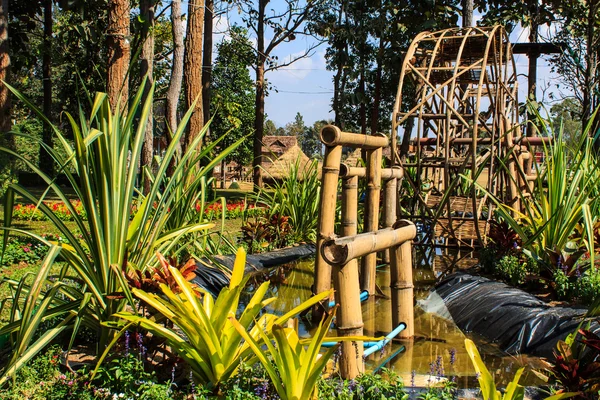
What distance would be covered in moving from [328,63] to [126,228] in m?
15.9

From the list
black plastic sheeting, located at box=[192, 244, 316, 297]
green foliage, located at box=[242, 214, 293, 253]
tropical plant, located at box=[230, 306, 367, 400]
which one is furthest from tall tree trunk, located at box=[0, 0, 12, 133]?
tropical plant, located at box=[230, 306, 367, 400]

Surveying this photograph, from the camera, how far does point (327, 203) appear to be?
4.03m

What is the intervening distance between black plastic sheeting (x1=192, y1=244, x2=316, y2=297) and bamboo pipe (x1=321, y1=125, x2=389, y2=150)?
128cm

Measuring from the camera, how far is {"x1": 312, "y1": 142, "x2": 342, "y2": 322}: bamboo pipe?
3875 mm

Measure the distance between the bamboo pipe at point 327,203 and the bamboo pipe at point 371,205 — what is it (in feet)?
1.47

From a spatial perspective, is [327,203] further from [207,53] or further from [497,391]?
[207,53]

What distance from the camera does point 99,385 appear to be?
2609mm

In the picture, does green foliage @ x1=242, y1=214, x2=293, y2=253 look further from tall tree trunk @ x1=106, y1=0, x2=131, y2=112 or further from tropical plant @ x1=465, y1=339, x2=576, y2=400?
tropical plant @ x1=465, y1=339, x2=576, y2=400

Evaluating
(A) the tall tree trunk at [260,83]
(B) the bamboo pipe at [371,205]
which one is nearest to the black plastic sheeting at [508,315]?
(B) the bamboo pipe at [371,205]

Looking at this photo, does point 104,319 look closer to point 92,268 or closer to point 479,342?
point 92,268

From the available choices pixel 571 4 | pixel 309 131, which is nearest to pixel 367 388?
pixel 571 4

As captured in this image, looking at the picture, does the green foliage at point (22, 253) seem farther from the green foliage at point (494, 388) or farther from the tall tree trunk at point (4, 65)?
the green foliage at point (494, 388)

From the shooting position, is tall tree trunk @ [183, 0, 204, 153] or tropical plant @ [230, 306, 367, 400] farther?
tall tree trunk @ [183, 0, 204, 153]

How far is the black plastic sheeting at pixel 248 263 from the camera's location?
5.04 meters
